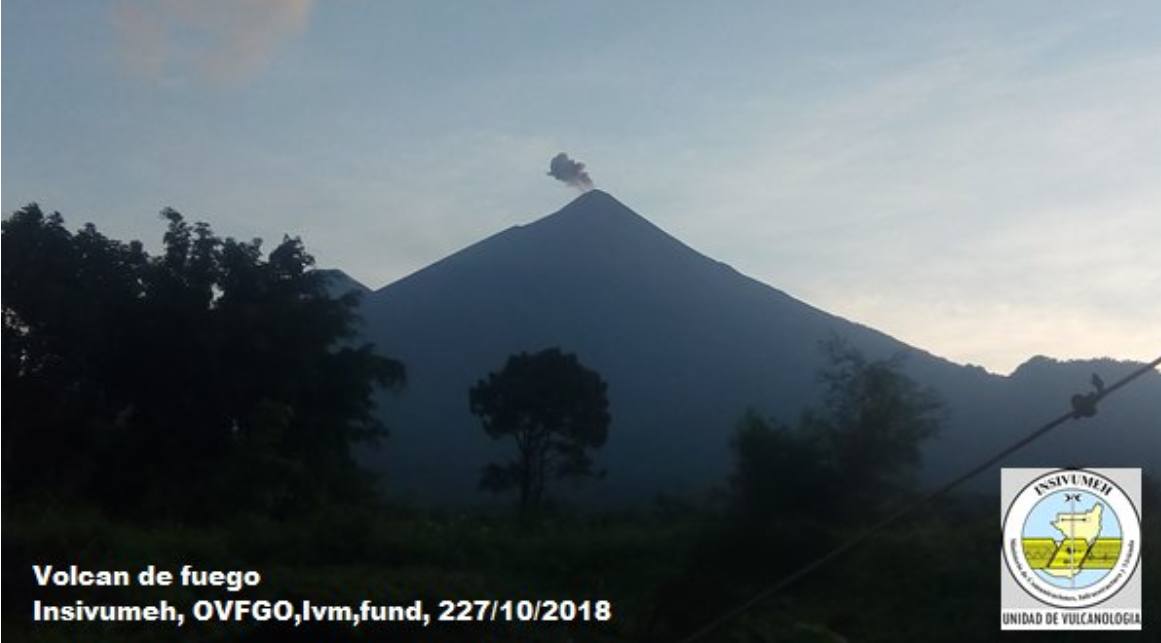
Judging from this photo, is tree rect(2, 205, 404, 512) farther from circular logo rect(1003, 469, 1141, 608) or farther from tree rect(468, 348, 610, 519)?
circular logo rect(1003, 469, 1141, 608)

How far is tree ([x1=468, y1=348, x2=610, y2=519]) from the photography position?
36469 mm

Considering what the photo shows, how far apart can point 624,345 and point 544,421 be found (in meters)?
37.0

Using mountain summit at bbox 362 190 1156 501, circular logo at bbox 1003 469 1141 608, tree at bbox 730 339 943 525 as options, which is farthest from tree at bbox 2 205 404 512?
circular logo at bbox 1003 469 1141 608

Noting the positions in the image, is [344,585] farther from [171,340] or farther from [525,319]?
[525,319]

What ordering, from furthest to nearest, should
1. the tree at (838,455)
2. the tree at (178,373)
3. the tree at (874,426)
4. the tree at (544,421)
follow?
the tree at (544,421)
the tree at (178,373)
the tree at (874,426)
the tree at (838,455)

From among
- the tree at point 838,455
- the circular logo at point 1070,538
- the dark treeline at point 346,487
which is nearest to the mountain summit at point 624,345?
the tree at point 838,455

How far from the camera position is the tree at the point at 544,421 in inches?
1436

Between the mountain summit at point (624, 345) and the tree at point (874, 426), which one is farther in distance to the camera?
the mountain summit at point (624, 345)

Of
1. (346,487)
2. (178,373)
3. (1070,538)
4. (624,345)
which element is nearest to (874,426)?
(346,487)

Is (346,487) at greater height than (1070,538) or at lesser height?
greater

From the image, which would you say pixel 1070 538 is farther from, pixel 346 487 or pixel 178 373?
pixel 178 373

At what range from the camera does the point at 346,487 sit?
29.0m

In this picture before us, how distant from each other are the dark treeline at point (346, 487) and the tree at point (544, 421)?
0.06m

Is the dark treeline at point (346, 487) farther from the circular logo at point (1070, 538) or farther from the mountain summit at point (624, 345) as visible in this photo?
the mountain summit at point (624, 345)
